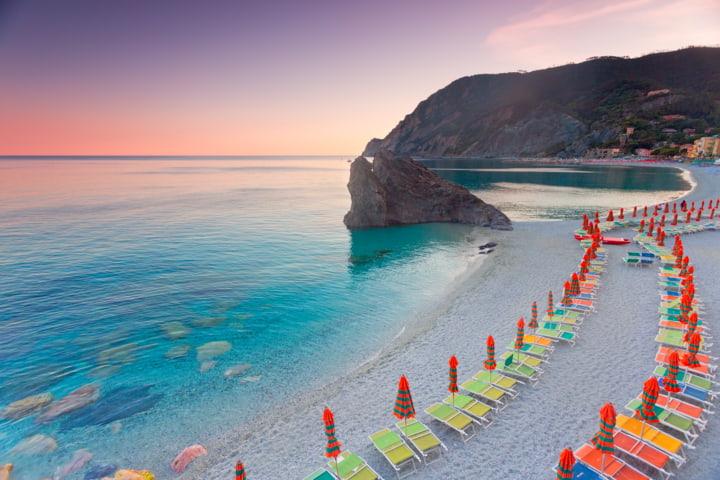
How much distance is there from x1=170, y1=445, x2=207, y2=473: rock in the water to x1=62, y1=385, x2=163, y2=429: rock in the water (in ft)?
10.7

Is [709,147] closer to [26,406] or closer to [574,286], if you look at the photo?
[574,286]

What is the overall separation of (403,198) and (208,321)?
29749 mm

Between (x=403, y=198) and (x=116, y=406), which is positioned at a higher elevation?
(x=403, y=198)

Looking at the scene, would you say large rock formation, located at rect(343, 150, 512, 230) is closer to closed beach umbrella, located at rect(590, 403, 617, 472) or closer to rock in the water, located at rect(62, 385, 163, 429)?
rock in the water, located at rect(62, 385, 163, 429)

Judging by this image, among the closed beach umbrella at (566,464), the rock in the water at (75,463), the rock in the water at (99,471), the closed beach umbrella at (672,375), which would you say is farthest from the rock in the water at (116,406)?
the closed beach umbrella at (672,375)

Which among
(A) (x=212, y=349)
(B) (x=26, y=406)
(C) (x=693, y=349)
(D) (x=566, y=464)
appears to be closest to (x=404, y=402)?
(D) (x=566, y=464)

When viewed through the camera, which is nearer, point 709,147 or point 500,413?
point 500,413

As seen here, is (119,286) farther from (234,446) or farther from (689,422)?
(689,422)

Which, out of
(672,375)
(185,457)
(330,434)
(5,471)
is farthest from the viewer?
(185,457)

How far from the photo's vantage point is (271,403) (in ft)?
40.4

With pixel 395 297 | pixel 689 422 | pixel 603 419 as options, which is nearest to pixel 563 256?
pixel 395 297

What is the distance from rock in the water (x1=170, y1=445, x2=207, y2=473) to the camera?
9641 millimetres

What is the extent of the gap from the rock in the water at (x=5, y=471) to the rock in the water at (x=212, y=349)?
6.17 metres

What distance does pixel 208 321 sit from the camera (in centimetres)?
1911
